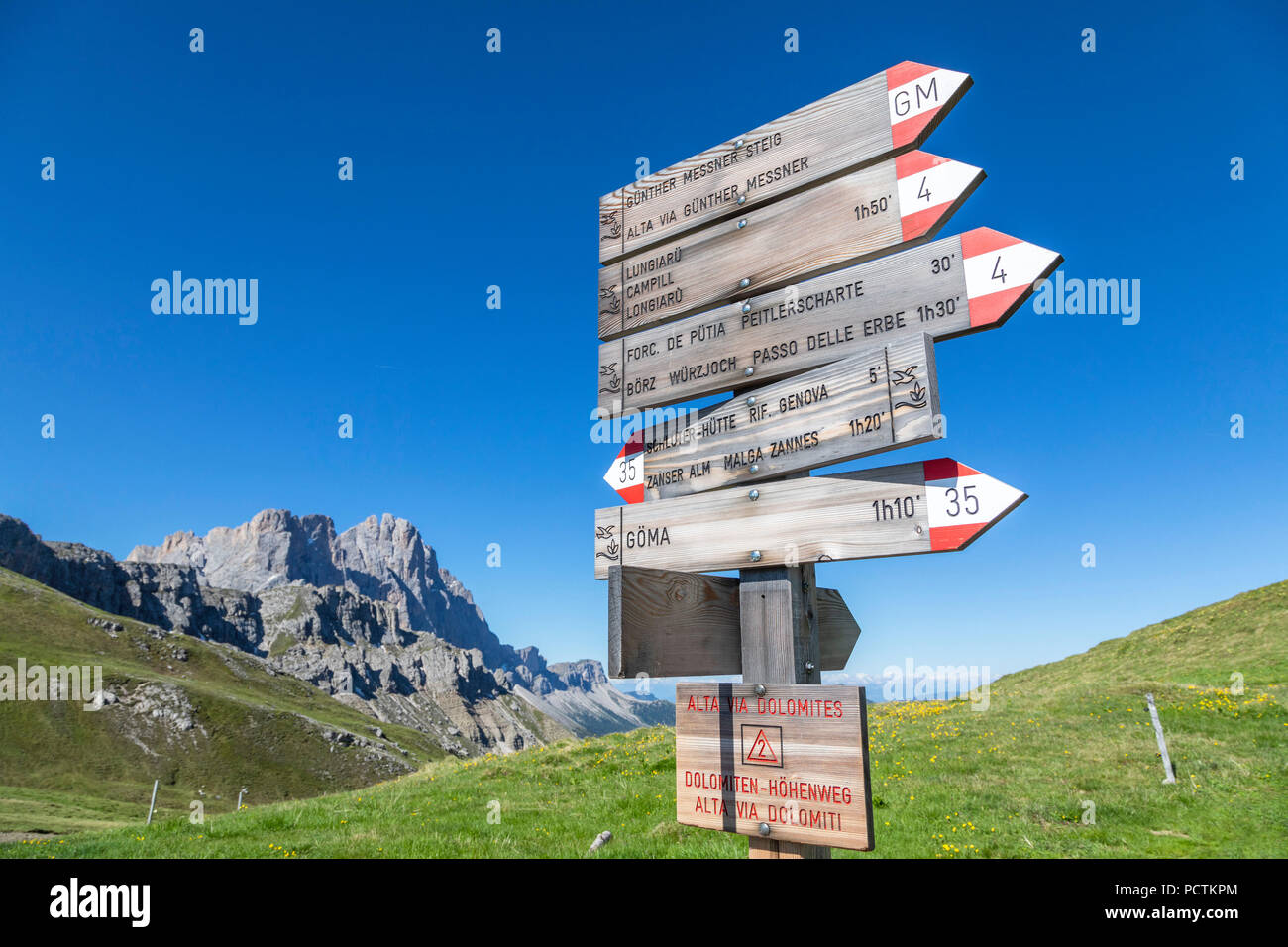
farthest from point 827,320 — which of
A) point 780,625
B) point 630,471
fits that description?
point 780,625

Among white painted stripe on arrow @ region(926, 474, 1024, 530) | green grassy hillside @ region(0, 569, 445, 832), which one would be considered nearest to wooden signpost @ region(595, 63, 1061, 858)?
white painted stripe on arrow @ region(926, 474, 1024, 530)

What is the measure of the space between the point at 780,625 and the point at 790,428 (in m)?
1.10

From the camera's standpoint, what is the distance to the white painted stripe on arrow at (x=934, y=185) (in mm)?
3533

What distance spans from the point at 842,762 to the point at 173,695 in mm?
167496

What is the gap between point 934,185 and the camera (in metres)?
3.62

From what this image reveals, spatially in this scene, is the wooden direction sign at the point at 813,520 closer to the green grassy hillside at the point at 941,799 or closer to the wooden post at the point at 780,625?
the wooden post at the point at 780,625

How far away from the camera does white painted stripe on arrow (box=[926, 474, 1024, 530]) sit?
3000 mm

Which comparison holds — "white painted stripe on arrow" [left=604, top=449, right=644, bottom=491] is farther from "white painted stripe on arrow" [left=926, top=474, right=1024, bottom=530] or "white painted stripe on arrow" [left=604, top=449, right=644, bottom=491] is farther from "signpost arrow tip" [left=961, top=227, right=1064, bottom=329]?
"signpost arrow tip" [left=961, top=227, right=1064, bottom=329]

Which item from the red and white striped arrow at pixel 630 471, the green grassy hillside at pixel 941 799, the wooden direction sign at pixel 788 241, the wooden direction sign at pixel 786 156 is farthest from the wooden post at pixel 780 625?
the green grassy hillside at pixel 941 799

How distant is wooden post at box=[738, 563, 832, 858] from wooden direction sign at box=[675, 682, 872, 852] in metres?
0.23
